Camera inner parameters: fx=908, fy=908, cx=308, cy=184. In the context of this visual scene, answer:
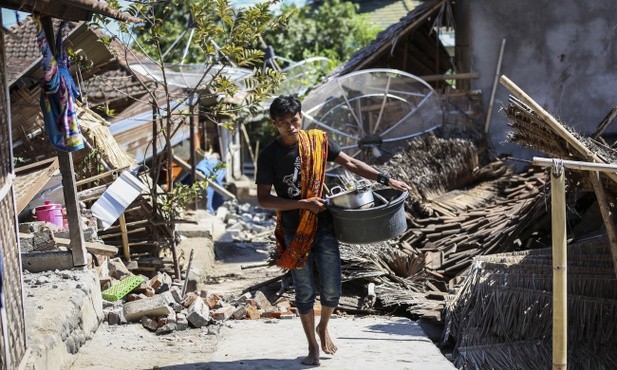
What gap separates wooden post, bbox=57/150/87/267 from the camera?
7.18 metres

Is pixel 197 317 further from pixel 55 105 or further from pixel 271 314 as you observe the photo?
pixel 55 105

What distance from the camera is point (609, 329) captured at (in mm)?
7309

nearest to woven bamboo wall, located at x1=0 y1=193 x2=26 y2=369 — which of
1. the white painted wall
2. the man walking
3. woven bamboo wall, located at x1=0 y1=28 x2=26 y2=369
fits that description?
woven bamboo wall, located at x1=0 y1=28 x2=26 y2=369

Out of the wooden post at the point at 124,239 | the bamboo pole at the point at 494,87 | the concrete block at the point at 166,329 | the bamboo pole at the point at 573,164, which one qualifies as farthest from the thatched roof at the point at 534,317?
the bamboo pole at the point at 494,87

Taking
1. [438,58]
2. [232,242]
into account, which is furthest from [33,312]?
[438,58]

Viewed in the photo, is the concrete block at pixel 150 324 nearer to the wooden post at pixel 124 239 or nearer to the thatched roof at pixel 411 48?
the wooden post at pixel 124 239

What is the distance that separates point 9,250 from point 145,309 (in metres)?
2.47

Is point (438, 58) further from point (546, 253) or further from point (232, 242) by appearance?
point (546, 253)

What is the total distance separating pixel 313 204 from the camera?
5.84 meters

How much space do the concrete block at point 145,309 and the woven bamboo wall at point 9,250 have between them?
2173 millimetres

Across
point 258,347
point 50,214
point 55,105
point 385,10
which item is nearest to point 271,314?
point 258,347

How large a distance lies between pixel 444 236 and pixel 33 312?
18.9 feet

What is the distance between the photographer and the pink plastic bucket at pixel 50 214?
894cm

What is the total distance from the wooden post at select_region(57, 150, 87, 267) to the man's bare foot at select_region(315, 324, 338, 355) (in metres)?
2.31
